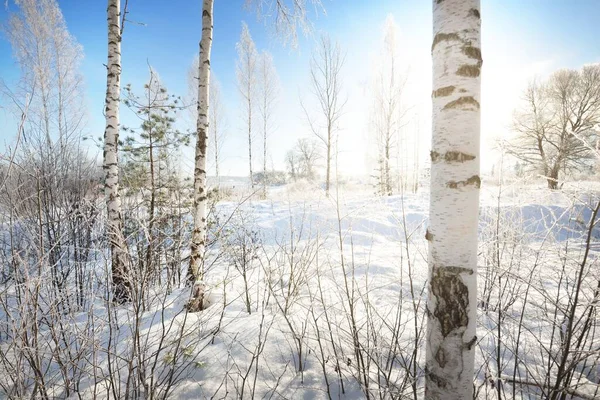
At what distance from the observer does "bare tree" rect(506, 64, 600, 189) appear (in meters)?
11.8

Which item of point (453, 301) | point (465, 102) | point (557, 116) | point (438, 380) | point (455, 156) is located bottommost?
point (438, 380)

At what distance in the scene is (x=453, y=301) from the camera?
3.38 feet

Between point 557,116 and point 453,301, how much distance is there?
59.7 feet

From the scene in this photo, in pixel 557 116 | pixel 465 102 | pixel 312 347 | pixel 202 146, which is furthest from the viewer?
pixel 557 116

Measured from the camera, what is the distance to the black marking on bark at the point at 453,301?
1024 mm

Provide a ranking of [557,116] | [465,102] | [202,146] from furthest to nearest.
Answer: [557,116] < [202,146] < [465,102]

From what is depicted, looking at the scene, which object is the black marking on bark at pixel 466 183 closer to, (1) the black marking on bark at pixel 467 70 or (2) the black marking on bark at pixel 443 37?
(1) the black marking on bark at pixel 467 70

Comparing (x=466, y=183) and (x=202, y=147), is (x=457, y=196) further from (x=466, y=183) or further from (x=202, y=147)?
(x=202, y=147)

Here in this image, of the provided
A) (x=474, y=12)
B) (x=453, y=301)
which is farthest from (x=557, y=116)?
(x=453, y=301)

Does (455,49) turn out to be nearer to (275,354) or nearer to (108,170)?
(275,354)

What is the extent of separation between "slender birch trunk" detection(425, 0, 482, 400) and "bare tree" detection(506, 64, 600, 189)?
1422 cm

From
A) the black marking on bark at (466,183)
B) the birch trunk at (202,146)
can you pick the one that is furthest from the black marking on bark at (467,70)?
the birch trunk at (202,146)

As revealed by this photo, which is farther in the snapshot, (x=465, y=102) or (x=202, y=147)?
(x=202, y=147)

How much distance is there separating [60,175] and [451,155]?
473 cm
